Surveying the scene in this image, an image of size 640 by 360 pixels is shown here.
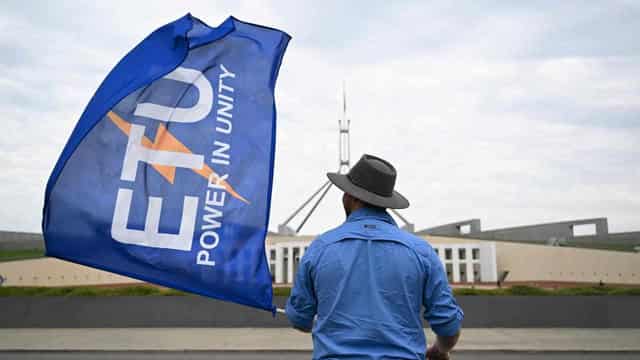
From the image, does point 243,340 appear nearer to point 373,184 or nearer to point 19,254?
point 373,184

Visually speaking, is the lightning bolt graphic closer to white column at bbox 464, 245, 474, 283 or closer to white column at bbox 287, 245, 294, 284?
white column at bbox 287, 245, 294, 284

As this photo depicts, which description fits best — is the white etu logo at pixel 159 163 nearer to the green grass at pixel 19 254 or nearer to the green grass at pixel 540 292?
the green grass at pixel 540 292

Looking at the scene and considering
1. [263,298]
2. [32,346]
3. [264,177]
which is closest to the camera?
[263,298]

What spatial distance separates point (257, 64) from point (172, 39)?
0.53 metres

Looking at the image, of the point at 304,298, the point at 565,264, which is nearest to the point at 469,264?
the point at 565,264

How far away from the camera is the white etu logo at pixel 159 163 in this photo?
3.34 metres

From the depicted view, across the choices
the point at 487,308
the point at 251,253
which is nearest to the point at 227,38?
the point at 251,253

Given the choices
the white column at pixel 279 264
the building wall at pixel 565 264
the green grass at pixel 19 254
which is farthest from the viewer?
the green grass at pixel 19 254

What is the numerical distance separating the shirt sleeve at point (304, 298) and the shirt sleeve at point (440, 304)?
43 cm

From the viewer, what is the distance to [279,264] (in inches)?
1008

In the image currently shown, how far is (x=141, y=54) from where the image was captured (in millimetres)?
3561

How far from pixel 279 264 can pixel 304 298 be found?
2360 cm

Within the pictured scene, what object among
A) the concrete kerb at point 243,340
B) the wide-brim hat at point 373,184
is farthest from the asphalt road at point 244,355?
the wide-brim hat at point 373,184

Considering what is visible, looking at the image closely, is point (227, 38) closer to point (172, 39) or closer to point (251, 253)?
point (172, 39)
